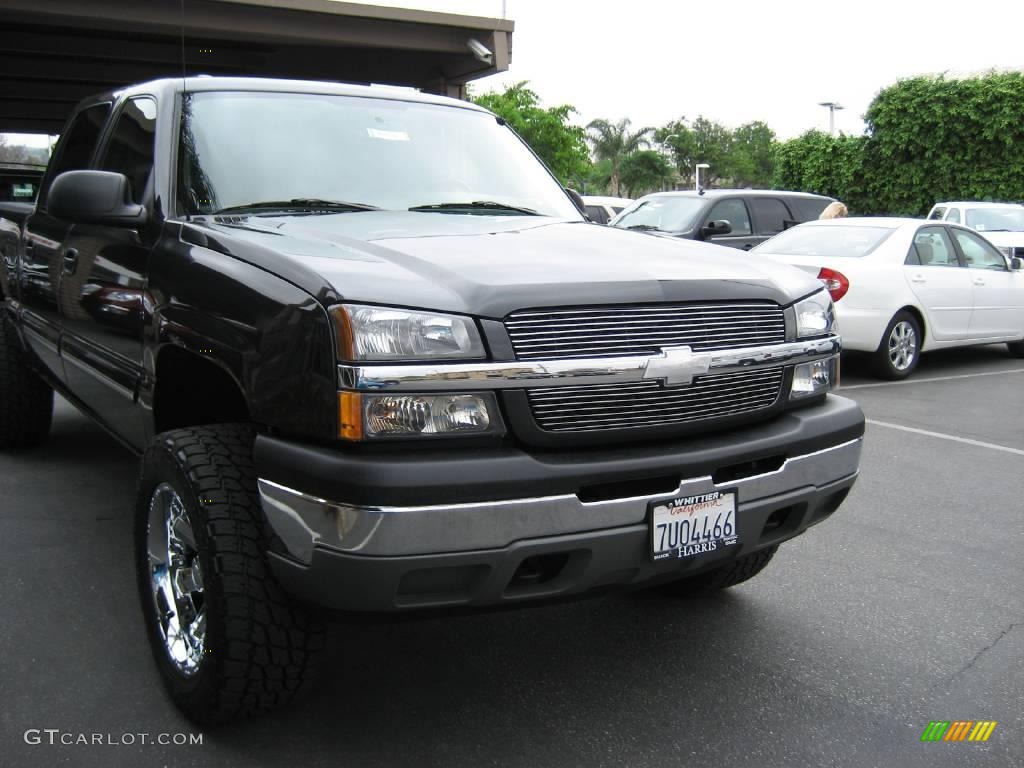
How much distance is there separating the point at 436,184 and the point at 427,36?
13093 millimetres

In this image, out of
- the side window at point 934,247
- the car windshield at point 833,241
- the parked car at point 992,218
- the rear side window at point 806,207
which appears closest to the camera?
the car windshield at point 833,241

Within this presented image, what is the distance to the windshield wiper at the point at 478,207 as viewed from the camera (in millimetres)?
3545

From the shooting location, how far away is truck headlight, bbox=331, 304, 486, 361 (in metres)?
2.31

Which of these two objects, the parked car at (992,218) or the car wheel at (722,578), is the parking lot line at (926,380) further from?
the parked car at (992,218)

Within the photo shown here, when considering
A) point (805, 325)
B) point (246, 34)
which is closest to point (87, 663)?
point (805, 325)

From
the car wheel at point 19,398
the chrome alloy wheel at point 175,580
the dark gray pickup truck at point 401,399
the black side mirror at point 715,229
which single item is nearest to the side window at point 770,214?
the black side mirror at point 715,229

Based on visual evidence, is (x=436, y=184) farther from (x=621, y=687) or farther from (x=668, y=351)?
(x=621, y=687)

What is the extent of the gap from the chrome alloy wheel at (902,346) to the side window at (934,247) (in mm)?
668

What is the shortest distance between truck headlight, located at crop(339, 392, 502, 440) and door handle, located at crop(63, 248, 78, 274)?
220 cm

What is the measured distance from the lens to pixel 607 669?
10.5 ft

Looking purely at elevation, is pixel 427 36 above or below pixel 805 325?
above

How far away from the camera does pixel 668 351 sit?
2.59m

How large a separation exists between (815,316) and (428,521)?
1.48 m

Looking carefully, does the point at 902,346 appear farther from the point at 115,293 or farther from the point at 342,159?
the point at 115,293
